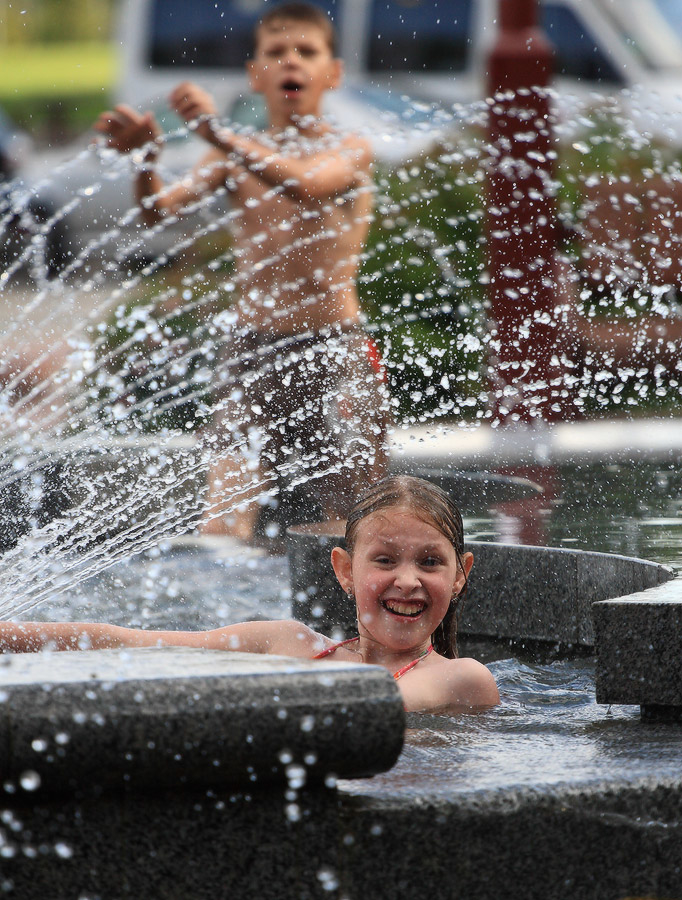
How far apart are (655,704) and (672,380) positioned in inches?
379

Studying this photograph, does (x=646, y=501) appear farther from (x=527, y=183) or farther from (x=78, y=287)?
(x=78, y=287)

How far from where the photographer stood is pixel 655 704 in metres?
2.49

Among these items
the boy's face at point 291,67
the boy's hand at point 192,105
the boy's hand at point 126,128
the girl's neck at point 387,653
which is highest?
the boy's face at point 291,67

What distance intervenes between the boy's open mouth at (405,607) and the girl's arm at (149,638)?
0.23m

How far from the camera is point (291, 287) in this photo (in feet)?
19.1

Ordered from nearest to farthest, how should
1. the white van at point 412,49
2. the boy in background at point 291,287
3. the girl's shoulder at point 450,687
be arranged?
the girl's shoulder at point 450,687 → the boy in background at point 291,287 → the white van at point 412,49

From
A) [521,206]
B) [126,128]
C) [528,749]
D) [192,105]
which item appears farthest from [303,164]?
[528,749]

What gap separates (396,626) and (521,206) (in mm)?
5850

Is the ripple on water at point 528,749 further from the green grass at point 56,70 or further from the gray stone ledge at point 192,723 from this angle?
the green grass at point 56,70

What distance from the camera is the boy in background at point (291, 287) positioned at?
5.55m

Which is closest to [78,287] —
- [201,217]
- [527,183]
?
[201,217]

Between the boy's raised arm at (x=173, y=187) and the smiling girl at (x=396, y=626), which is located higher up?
the boy's raised arm at (x=173, y=187)

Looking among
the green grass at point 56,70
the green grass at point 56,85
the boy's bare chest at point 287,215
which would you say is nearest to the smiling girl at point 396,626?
the boy's bare chest at point 287,215

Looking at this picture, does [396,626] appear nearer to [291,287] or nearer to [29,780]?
[29,780]
